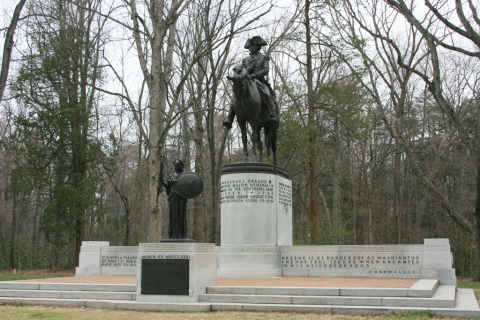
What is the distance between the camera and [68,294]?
→ 10047 mm

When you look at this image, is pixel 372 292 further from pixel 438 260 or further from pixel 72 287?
pixel 72 287

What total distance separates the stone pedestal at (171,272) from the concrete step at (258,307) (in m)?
0.32

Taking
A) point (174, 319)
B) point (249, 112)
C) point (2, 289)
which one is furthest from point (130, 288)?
point (249, 112)

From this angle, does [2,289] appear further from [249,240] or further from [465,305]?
[465,305]

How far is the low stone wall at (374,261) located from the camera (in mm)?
11852

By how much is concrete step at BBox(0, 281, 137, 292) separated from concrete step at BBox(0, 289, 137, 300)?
250 mm

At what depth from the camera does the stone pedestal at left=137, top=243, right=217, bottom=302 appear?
9.33 meters

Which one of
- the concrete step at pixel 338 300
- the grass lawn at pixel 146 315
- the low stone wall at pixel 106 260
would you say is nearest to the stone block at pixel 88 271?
the low stone wall at pixel 106 260

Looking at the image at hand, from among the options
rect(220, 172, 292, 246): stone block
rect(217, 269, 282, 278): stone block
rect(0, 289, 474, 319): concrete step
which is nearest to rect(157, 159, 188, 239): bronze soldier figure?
rect(0, 289, 474, 319): concrete step

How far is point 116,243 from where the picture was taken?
35188 mm

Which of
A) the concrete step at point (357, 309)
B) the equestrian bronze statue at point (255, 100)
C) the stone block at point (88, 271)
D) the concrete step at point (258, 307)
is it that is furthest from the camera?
the stone block at point (88, 271)

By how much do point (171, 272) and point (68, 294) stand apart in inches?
94.2

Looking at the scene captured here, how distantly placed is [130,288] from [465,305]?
21.1ft

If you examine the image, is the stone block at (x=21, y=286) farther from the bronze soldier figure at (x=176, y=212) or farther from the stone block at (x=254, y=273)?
the stone block at (x=254, y=273)
